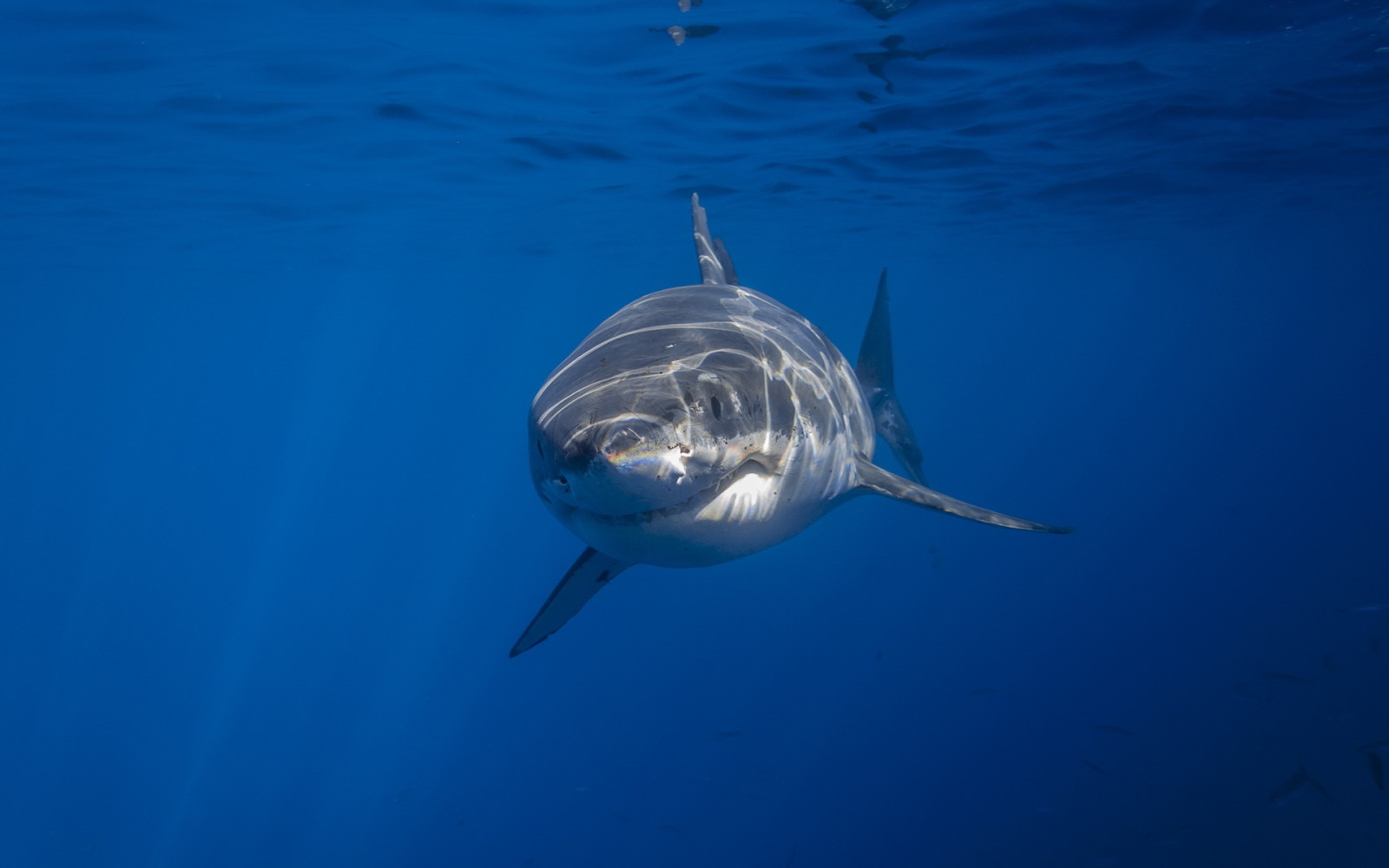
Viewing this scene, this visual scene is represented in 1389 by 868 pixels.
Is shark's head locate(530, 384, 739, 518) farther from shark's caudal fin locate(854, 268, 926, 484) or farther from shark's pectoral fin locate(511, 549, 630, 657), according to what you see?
shark's caudal fin locate(854, 268, 926, 484)

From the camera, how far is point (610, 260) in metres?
33.2

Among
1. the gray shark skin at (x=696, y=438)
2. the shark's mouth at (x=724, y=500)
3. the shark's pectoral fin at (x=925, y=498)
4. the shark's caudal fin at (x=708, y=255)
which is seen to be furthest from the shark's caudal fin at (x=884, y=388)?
the shark's mouth at (x=724, y=500)

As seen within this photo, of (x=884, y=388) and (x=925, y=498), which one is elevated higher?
(x=925, y=498)

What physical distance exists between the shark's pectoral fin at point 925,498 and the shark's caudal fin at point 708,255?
6.63 ft

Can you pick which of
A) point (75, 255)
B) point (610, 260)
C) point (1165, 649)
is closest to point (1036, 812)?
point (1165, 649)

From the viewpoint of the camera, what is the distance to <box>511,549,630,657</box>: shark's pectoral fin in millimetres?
4195

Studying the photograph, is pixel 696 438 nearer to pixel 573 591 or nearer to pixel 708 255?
pixel 573 591

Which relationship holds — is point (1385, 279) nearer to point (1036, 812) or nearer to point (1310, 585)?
point (1310, 585)

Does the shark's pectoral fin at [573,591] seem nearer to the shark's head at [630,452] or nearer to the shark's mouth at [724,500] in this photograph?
the shark's mouth at [724,500]

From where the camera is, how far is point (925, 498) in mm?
3559

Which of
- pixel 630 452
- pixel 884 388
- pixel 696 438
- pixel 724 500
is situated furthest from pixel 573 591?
pixel 884 388

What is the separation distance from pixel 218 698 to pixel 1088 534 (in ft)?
118

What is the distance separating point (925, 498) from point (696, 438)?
1.87m

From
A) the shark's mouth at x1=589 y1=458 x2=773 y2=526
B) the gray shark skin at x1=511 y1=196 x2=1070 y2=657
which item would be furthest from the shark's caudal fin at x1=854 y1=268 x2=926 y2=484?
the shark's mouth at x1=589 y1=458 x2=773 y2=526
